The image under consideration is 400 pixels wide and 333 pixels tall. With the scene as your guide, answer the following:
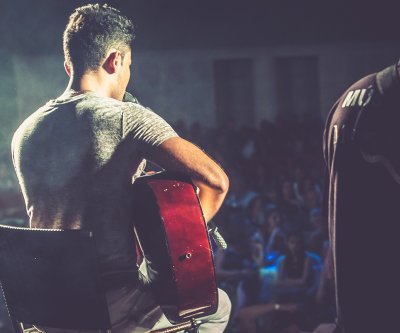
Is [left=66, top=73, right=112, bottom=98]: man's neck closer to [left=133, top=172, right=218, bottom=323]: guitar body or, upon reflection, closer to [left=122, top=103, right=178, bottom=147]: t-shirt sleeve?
[left=122, top=103, right=178, bottom=147]: t-shirt sleeve

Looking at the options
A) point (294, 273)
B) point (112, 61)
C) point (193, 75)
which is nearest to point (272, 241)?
point (294, 273)

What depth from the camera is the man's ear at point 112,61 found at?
2.13 metres

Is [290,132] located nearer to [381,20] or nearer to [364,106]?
[381,20]

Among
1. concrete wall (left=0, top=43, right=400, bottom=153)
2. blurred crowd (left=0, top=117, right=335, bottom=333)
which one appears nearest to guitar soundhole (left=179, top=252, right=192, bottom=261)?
blurred crowd (left=0, top=117, right=335, bottom=333)

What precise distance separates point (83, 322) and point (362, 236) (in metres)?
0.89

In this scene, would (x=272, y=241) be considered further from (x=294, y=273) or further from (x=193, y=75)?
(x=193, y=75)

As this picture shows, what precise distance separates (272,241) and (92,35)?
183 inches

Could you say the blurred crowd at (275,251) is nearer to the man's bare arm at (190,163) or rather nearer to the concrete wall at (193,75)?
the man's bare arm at (190,163)

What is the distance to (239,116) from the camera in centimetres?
1427

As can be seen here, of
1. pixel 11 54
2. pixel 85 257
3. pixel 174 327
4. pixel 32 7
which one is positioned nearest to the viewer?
pixel 85 257

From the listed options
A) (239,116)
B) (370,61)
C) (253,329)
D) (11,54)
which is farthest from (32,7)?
(253,329)

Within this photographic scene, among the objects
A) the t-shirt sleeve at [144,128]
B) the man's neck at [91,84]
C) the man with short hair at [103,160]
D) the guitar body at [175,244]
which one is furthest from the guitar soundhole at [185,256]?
the man's neck at [91,84]

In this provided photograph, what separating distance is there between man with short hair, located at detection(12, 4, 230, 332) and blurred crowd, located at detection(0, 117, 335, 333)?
3.99 feet

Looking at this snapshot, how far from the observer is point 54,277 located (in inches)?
75.9
